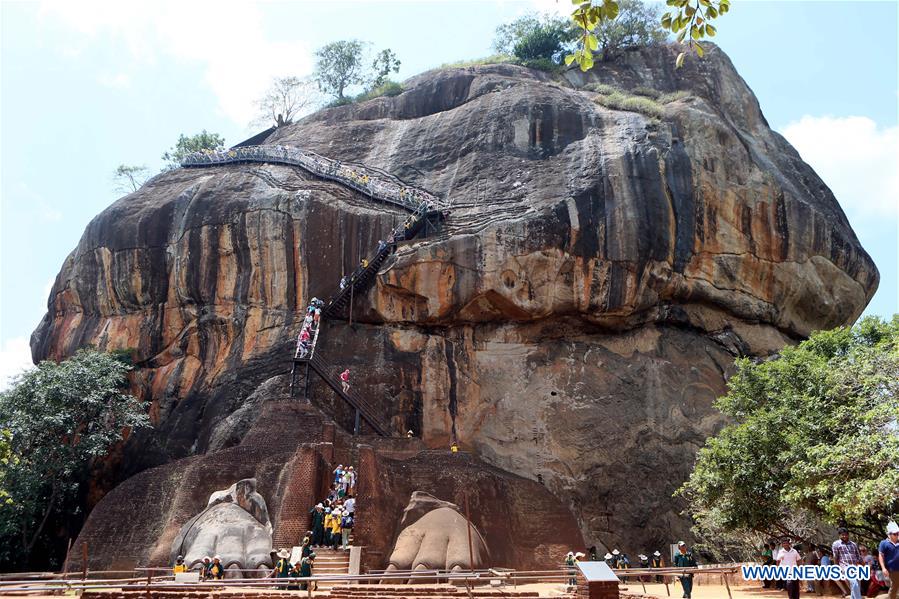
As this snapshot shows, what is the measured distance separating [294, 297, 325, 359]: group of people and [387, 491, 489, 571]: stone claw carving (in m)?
7.97

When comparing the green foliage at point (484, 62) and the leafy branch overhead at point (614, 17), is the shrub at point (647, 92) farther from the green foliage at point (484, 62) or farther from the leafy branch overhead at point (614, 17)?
the leafy branch overhead at point (614, 17)

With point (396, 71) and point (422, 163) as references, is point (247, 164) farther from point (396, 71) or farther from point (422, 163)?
point (396, 71)

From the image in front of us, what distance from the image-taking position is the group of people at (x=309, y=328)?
26.3 metres

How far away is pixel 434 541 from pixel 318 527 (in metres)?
2.52

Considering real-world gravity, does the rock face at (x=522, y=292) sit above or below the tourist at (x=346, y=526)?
above

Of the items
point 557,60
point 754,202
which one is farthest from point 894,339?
point 557,60

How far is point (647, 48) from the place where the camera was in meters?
37.8

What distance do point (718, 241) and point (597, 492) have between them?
31.7ft

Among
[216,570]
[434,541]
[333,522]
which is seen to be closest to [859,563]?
[434,541]

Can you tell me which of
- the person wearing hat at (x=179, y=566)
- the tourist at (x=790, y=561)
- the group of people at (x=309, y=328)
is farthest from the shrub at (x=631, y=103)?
the person wearing hat at (x=179, y=566)

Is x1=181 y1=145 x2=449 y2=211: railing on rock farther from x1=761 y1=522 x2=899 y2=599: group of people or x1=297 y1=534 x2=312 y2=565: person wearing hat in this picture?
x1=761 y1=522 x2=899 y2=599: group of people

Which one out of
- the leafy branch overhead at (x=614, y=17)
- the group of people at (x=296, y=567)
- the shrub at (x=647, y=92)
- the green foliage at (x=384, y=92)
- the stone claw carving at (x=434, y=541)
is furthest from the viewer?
the green foliage at (x=384, y=92)

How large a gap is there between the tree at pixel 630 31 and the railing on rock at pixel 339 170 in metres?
12.4

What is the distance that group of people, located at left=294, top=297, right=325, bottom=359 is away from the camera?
26.3 meters
